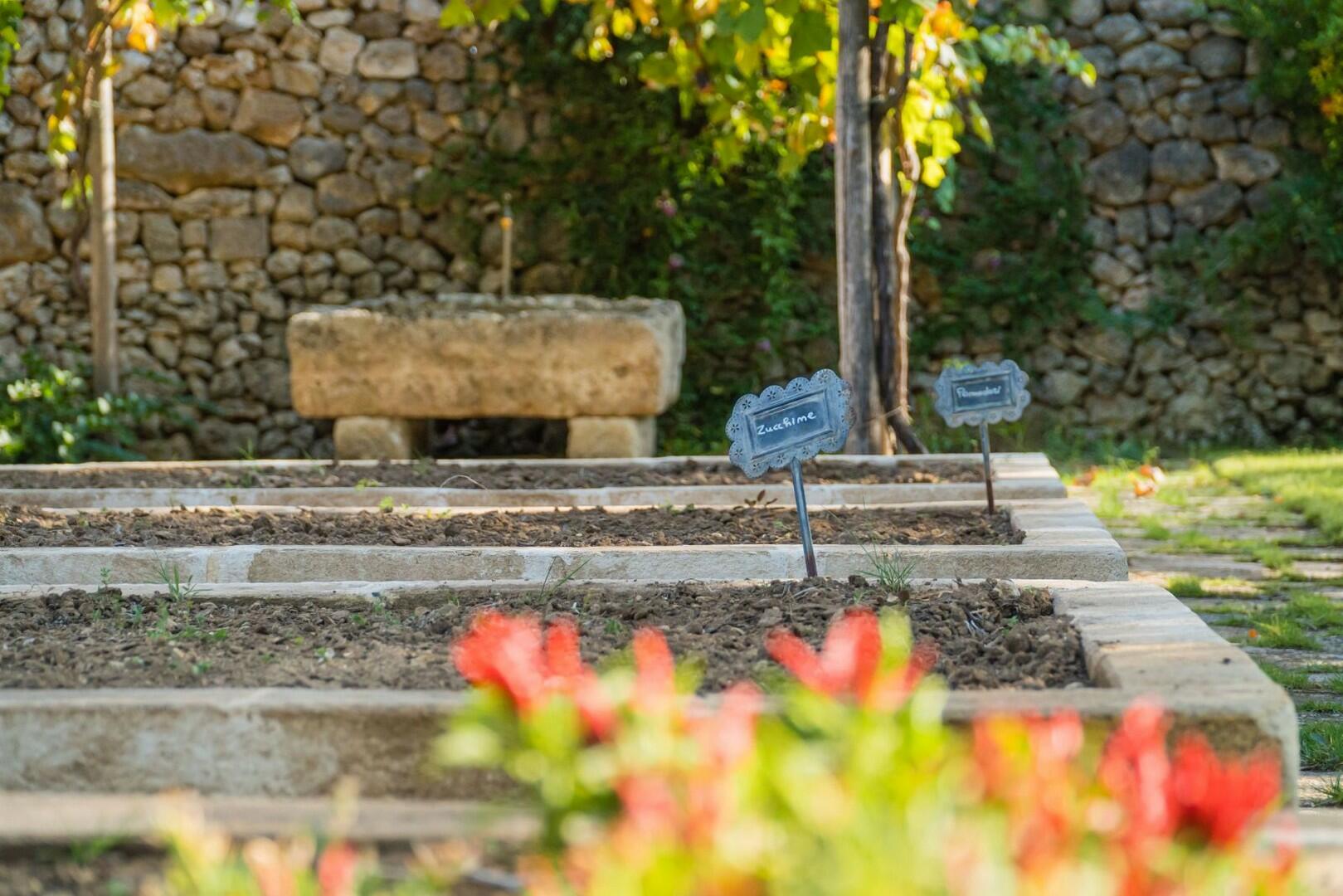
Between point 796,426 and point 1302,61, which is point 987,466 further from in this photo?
point 1302,61

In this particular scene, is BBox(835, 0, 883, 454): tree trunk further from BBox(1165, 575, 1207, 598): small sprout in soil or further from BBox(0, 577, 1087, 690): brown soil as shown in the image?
BBox(0, 577, 1087, 690): brown soil

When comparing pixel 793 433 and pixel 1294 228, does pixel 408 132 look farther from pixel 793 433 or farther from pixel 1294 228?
pixel 793 433

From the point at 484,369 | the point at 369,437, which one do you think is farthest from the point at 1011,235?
the point at 369,437

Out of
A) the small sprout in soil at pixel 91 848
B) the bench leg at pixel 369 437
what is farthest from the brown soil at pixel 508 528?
the bench leg at pixel 369 437

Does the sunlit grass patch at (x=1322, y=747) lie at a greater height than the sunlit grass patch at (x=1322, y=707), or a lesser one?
greater

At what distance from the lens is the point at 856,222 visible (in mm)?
5309

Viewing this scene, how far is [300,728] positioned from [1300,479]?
538cm

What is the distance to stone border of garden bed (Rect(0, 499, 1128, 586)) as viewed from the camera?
3.07m

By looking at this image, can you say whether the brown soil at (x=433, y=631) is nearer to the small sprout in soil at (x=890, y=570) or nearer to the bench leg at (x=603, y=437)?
the small sprout in soil at (x=890, y=570)

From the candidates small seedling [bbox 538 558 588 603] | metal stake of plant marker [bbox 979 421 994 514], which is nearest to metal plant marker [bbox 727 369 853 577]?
small seedling [bbox 538 558 588 603]

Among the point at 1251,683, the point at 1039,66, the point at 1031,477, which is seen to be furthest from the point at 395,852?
the point at 1039,66

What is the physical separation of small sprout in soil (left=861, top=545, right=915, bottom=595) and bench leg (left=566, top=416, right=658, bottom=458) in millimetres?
3053

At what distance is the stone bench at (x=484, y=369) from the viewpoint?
6.06m

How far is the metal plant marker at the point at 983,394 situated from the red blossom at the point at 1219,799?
2.53 metres
